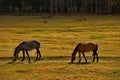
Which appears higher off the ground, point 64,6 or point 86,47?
point 86,47

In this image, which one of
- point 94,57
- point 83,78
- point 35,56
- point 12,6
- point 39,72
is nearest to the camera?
point 83,78

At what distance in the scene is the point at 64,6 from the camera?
107688mm

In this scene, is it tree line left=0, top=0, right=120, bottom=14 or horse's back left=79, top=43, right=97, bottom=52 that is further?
tree line left=0, top=0, right=120, bottom=14

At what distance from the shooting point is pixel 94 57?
83.8 feet

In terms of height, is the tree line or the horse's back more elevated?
the horse's back

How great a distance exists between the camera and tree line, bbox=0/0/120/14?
4131 inches

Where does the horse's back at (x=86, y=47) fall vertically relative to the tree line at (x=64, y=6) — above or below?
above

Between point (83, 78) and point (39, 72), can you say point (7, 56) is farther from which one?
point (83, 78)

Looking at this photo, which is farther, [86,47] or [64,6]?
[64,6]

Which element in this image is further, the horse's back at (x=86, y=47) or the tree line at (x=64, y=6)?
the tree line at (x=64, y=6)

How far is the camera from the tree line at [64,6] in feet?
344

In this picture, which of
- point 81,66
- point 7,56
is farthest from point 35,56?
point 81,66

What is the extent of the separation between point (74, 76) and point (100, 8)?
3571 inches

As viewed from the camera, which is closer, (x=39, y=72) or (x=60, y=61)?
(x=39, y=72)
